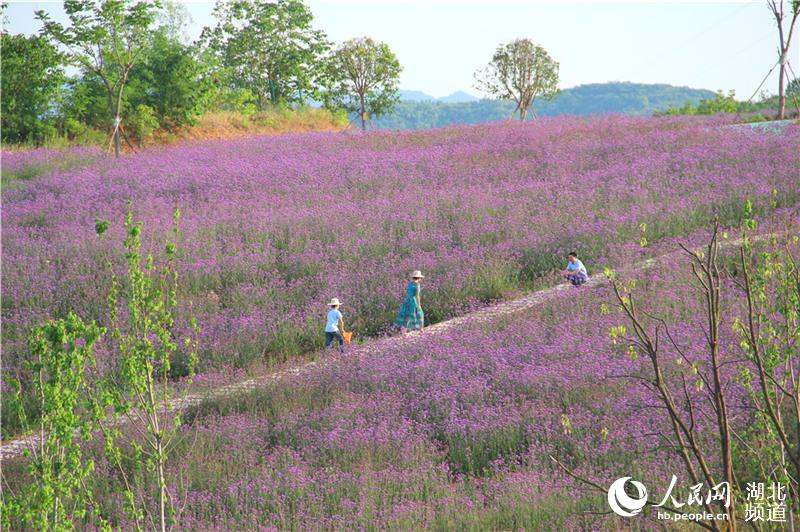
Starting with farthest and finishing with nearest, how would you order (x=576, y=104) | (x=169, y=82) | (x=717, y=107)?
(x=576, y=104) < (x=717, y=107) < (x=169, y=82)

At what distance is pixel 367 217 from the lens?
14.2 meters

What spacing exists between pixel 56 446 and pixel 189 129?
27.9 m

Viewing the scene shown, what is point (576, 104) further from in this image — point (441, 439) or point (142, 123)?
point (441, 439)

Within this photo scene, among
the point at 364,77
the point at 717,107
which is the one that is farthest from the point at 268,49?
the point at 717,107

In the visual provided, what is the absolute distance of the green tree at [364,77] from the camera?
37.8 meters

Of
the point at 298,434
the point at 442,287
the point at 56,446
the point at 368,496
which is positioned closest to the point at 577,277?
the point at 442,287

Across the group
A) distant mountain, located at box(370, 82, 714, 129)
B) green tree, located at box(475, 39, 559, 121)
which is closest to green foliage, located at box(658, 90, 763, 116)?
green tree, located at box(475, 39, 559, 121)

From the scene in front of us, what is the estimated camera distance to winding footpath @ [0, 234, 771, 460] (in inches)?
316

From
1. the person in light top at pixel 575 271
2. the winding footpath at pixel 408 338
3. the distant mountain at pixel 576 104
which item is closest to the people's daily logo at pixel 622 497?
the winding footpath at pixel 408 338

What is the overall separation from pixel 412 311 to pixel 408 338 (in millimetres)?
1102

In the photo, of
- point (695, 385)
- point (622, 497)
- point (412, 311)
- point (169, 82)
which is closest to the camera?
point (695, 385)

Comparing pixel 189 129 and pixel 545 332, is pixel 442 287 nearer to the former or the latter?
pixel 545 332

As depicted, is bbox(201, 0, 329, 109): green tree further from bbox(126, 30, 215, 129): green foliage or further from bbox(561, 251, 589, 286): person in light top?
bbox(561, 251, 589, 286): person in light top

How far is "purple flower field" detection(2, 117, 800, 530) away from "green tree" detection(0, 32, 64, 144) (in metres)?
4.22
